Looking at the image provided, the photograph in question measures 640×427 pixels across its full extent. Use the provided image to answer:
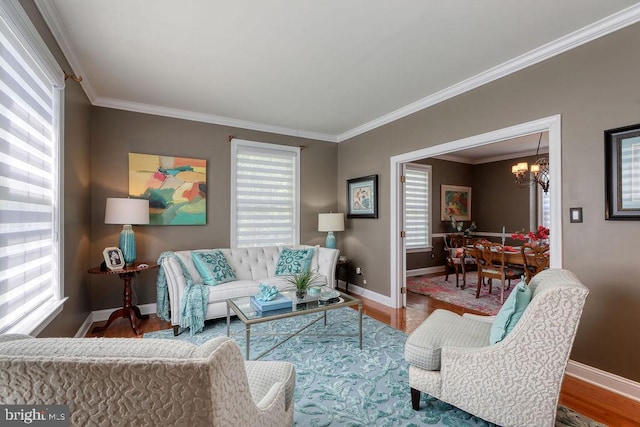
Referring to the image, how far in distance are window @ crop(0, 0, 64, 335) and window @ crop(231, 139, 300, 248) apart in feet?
7.00

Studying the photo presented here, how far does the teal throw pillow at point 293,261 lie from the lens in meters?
3.88

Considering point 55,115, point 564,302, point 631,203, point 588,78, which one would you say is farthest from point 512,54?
point 55,115

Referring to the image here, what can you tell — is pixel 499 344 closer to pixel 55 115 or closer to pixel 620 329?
pixel 620 329

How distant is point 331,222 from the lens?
4.59 metres

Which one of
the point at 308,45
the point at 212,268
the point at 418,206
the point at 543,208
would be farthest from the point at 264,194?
the point at 543,208

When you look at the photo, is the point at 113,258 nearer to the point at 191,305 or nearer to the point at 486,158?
the point at 191,305

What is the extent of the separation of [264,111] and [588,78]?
10.7ft

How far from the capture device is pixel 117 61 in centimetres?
269

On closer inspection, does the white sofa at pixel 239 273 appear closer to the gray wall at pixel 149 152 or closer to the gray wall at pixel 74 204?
the gray wall at pixel 149 152

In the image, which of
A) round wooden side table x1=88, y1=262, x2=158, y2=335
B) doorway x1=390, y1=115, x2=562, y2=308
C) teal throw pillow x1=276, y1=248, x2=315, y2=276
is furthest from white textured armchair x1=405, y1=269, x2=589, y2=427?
round wooden side table x1=88, y1=262, x2=158, y2=335

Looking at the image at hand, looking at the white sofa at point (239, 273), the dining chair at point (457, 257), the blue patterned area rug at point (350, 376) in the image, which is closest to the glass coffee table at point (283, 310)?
the blue patterned area rug at point (350, 376)

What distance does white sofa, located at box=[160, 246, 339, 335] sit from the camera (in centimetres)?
311

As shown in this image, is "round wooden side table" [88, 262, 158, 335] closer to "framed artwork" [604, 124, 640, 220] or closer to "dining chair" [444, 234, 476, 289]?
"framed artwork" [604, 124, 640, 220]

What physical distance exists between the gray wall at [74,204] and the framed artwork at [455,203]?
6.20 m
